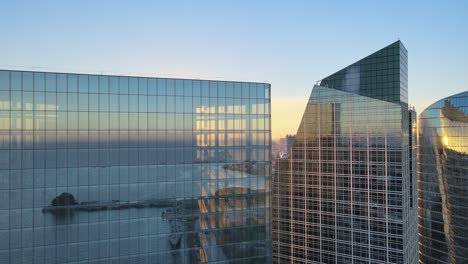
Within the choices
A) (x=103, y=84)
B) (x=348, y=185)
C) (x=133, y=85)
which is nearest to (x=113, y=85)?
(x=103, y=84)

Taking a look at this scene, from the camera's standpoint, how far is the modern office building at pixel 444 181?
8350 cm

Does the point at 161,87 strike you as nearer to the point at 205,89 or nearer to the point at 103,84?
the point at 205,89

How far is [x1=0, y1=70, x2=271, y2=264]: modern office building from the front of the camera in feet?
141

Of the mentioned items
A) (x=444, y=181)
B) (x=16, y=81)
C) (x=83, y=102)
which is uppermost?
(x=16, y=81)

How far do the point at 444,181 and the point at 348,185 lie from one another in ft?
86.7

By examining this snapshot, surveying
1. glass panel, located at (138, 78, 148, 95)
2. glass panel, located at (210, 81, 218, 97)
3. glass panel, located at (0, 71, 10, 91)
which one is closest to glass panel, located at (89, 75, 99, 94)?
glass panel, located at (138, 78, 148, 95)

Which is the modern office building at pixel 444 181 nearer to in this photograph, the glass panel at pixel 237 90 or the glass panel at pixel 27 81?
the glass panel at pixel 237 90

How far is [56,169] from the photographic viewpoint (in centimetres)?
4419

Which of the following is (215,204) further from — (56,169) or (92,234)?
(56,169)

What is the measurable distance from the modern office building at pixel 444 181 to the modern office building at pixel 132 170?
58383mm

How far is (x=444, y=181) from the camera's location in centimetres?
8844

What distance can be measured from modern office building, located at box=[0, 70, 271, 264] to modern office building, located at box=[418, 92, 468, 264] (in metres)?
58.4

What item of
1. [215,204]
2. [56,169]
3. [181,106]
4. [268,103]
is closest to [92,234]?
[56,169]

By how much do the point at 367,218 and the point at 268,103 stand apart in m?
46.7
